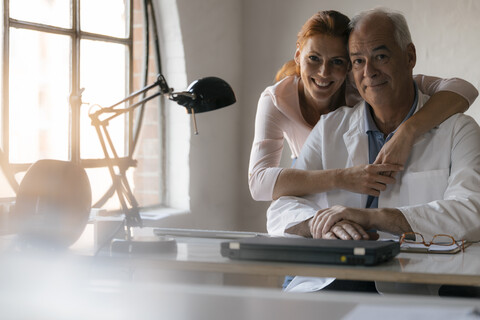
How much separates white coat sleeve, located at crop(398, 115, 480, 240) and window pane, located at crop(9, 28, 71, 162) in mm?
1840

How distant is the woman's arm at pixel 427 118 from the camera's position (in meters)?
2.19

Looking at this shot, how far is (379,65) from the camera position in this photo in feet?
7.70

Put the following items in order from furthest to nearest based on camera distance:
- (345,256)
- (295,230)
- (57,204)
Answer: (295,230)
(57,204)
(345,256)

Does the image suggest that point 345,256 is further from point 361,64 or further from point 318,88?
point 318,88

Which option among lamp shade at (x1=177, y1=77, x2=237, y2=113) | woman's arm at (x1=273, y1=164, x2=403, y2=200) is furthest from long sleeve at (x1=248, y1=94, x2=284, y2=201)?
lamp shade at (x1=177, y1=77, x2=237, y2=113)

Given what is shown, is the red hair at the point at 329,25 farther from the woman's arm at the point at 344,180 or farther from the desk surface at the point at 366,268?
the desk surface at the point at 366,268

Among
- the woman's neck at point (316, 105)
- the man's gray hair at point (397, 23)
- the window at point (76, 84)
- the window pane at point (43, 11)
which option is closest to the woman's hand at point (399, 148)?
the man's gray hair at point (397, 23)

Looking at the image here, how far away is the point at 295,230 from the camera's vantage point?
2072 mm

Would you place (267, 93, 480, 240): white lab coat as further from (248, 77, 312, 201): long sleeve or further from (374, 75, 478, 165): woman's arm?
(248, 77, 312, 201): long sleeve

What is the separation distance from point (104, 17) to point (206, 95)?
1.52 m

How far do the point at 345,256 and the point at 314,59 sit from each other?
135 cm

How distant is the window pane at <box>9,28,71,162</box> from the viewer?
3.00m

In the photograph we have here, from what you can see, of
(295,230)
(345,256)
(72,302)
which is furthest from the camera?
(295,230)

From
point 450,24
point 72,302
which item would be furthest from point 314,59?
point 72,302
